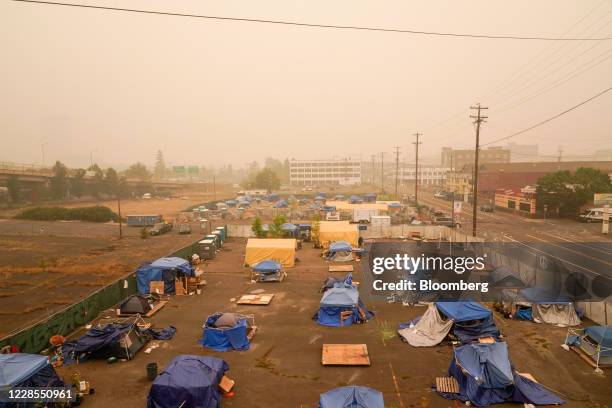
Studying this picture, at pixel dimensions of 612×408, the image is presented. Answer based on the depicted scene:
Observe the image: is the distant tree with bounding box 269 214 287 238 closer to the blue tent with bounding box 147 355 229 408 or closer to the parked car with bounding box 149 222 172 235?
the parked car with bounding box 149 222 172 235

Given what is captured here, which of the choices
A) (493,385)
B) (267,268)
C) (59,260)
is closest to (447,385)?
(493,385)

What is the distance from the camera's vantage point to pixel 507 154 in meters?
166

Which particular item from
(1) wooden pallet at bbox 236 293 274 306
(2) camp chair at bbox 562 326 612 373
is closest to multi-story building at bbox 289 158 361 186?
(1) wooden pallet at bbox 236 293 274 306

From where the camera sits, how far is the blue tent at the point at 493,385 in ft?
44.5

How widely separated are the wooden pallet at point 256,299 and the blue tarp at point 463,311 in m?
9.59

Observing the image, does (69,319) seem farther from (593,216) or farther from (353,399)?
(593,216)

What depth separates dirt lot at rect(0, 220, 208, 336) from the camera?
947 inches

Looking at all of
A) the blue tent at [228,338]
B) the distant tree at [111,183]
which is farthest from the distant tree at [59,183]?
the blue tent at [228,338]

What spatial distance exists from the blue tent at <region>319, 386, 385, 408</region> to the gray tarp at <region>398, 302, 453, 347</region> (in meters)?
7.13

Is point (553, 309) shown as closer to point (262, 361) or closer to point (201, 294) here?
point (262, 361)

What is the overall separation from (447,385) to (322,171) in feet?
554

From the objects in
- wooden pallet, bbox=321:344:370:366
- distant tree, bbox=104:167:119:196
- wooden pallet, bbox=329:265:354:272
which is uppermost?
distant tree, bbox=104:167:119:196

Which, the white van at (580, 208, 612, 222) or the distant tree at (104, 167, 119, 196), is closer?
the white van at (580, 208, 612, 222)

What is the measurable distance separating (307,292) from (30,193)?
91.8 meters
